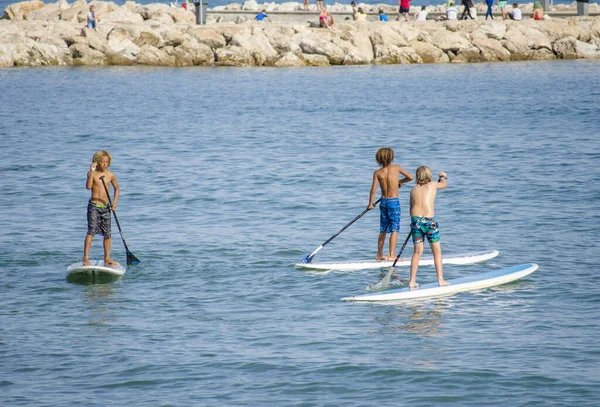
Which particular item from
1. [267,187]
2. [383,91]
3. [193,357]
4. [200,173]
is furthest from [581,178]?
[383,91]

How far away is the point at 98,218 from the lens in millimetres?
14766

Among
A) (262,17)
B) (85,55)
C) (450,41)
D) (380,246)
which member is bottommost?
(380,246)

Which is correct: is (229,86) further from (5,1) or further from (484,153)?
(5,1)

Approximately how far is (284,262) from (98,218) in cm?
346

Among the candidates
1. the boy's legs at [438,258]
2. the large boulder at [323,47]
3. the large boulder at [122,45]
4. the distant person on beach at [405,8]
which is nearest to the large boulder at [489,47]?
the distant person on beach at [405,8]

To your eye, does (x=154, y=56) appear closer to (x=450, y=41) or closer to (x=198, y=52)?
(x=198, y=52)

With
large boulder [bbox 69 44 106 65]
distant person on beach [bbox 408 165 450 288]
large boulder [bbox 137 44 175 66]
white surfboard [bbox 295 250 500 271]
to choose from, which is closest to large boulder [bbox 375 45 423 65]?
large boulder [bbox 137 44 175 66]

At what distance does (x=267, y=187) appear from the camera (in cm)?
2423

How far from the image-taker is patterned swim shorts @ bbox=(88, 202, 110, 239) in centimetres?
1471

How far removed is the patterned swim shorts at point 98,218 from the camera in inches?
579

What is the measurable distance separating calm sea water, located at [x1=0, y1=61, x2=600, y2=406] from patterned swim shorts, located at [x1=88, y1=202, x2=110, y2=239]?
2.96 ft

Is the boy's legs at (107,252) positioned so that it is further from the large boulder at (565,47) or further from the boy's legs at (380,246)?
the large boulder at (565,47)

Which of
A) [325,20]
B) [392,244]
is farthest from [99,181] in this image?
[325,20]

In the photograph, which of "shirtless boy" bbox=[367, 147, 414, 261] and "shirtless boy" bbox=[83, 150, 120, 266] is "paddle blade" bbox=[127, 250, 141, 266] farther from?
"shirtless boy" bbox=[367, 147, 414, 261]
